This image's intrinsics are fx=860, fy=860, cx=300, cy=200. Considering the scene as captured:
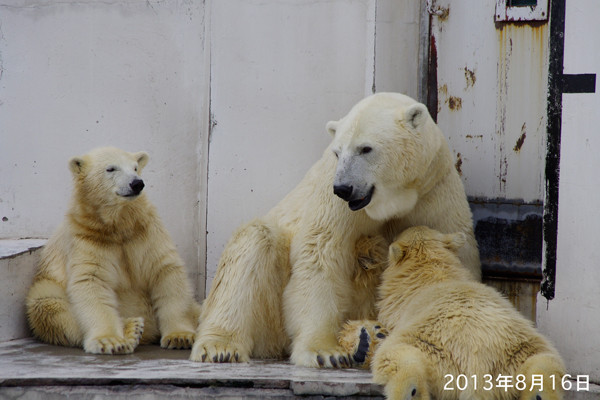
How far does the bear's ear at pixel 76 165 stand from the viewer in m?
4.68

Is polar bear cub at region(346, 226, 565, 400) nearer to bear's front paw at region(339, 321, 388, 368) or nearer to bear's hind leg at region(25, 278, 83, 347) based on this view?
bear's front paw at region(339, 321, 388, 368)

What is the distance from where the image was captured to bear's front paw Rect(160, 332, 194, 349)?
14.7ft

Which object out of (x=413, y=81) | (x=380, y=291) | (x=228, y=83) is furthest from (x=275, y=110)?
(x=380, y=291)

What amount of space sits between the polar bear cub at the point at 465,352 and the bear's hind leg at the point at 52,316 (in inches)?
73.0

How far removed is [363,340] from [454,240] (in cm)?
65

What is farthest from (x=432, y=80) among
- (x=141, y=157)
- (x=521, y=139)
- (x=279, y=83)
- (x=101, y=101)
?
(x=101, y=101)

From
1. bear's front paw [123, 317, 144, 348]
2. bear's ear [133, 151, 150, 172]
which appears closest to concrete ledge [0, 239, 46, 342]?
bear's front paw [123, 317, 144, 348]

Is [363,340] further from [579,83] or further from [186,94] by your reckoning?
[186,94]

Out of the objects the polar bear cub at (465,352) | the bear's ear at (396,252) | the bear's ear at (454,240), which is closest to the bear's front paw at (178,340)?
the bear's ear at (396,252)

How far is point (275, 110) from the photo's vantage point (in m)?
5.04

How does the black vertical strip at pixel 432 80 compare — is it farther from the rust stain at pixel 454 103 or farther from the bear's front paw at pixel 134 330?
the bear's front paw at pixel 134 330

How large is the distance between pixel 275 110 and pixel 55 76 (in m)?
1.46

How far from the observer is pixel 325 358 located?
388 centimetres

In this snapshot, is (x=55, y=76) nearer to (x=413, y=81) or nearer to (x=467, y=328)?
(x=413, y=81)
